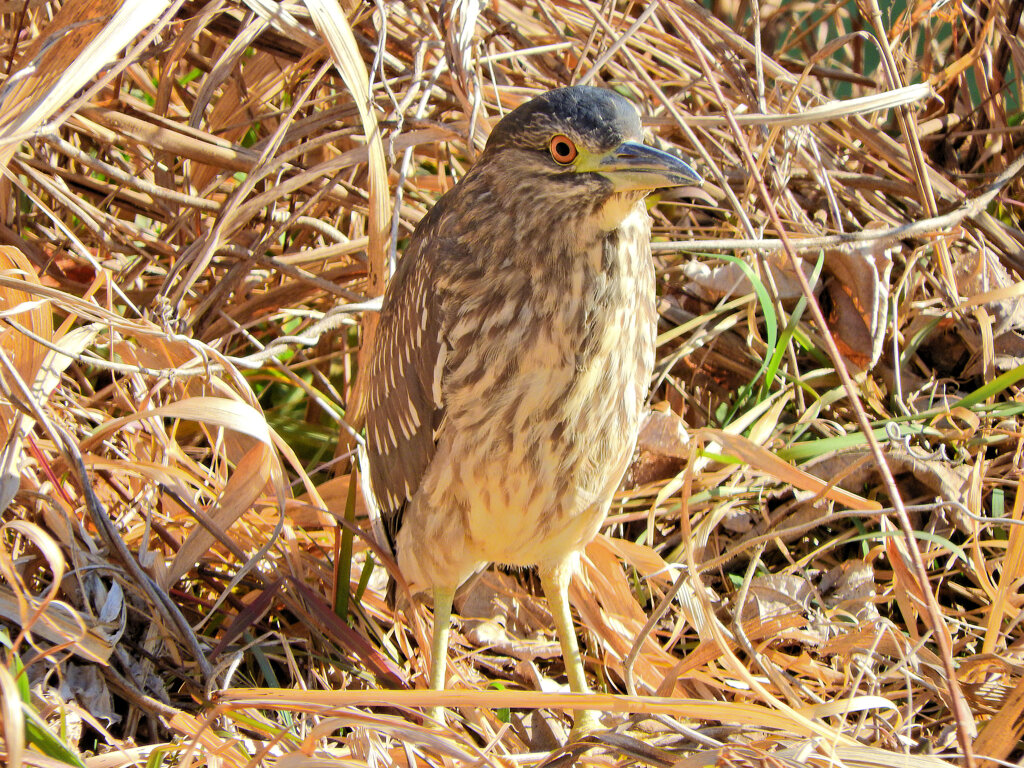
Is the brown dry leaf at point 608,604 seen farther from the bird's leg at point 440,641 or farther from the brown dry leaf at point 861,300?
the brown dry leaf at point 861,300

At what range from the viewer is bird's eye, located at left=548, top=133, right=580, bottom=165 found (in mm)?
2113

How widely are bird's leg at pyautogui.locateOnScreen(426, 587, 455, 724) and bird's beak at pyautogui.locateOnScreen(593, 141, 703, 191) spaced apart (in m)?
1.20

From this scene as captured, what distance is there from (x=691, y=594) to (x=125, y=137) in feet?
7.04

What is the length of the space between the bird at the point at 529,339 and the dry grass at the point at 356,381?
9.8 inches

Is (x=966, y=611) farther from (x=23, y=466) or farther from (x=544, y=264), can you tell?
(x=23, y=466)

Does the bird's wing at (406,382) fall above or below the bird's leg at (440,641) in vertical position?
above

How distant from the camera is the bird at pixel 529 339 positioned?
2131mm

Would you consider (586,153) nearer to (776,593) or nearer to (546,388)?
(546,388)

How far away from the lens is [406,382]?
8.31ft

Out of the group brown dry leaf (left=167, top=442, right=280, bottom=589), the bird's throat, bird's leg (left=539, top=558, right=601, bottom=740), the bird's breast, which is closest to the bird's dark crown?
the bird's throat

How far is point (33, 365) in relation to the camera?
2496 millimetres

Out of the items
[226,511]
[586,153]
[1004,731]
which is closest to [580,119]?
[586,153]

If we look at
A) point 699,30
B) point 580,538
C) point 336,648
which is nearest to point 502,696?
point 580,538

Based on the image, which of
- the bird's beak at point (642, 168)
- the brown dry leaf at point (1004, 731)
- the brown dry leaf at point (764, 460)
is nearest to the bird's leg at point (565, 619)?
the brown dry leaf at point (764, 460)
